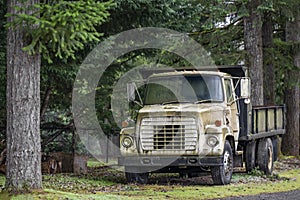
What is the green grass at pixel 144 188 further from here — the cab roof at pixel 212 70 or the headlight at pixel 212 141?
the cab roof at pixel 212 70

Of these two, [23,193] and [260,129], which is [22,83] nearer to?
[23,193]

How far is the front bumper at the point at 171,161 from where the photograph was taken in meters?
13.7

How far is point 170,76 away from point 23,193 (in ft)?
19.7

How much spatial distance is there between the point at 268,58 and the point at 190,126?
30.3ft

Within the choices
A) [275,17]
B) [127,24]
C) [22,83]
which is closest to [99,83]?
[127,24]

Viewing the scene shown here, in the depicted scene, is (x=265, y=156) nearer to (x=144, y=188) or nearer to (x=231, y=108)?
(x=231, y=108)

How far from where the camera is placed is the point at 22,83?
1041 cm

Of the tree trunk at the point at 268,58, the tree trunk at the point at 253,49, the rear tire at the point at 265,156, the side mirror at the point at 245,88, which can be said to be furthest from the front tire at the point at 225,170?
the tree trunk at the point at 268,58

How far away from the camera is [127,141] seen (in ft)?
47.0

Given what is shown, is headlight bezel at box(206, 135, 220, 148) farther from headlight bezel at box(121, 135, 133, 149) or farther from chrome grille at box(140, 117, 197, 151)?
headlight bezel at box(121, 135, 133, 149)

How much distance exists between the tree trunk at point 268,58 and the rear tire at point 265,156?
517cm

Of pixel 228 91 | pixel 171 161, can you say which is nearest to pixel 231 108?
pixel 228 91

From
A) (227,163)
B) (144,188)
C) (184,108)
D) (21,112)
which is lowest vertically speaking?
(144,188)

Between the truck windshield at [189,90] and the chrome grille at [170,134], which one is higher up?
the truck windshield at [189,90]
